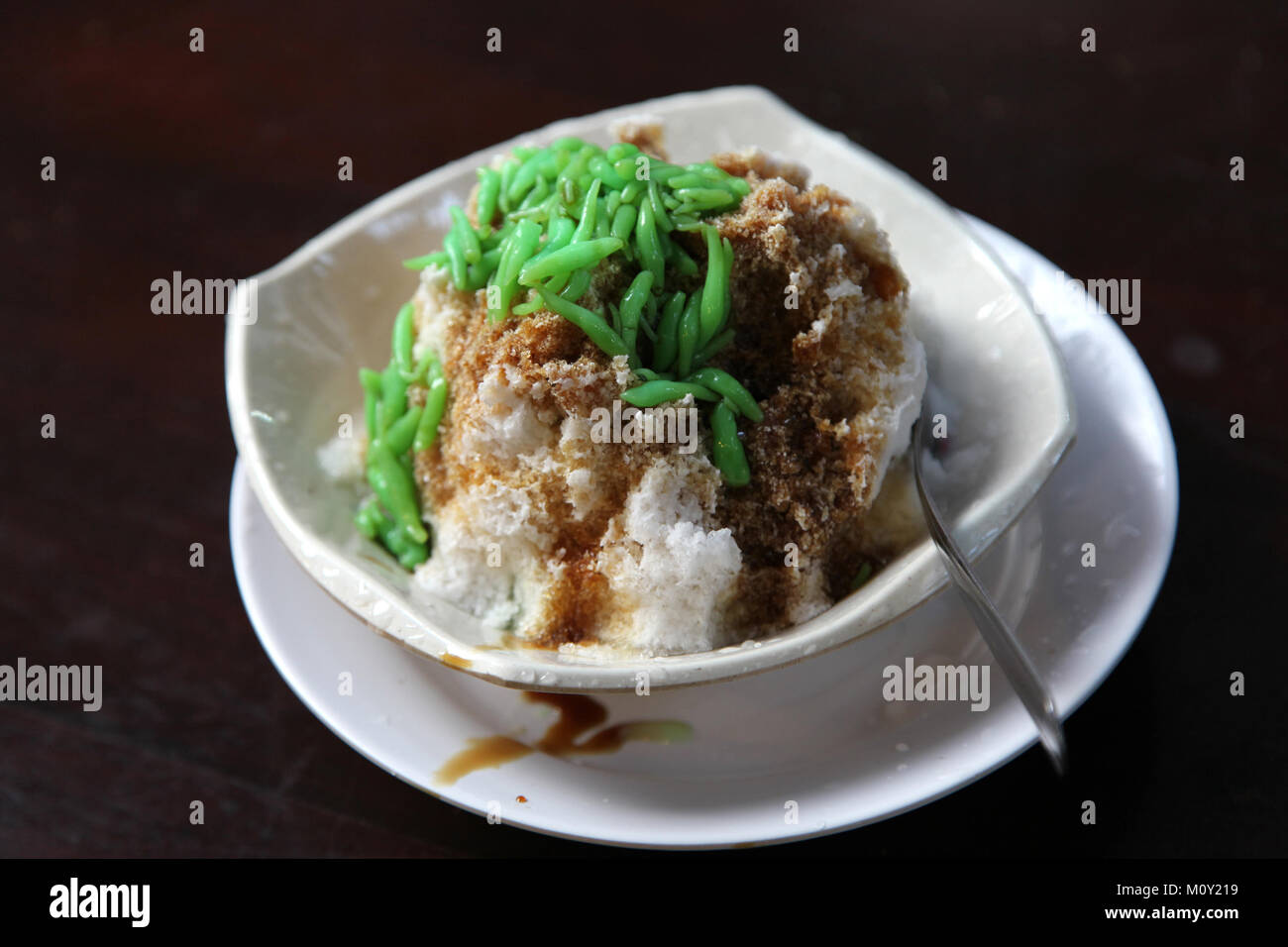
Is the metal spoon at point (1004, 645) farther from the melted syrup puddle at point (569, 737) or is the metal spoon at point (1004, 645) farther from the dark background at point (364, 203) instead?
the melted syrup puddle at point (569, 737)

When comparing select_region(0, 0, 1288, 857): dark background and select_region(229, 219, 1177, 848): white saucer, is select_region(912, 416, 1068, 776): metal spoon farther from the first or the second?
select_region(0, 0, 1288, 857): dark background

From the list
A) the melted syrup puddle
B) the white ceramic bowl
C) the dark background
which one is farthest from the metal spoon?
the melted syrup puddle

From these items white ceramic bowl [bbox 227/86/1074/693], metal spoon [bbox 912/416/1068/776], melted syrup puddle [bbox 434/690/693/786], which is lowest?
melted syrup puddle [bbox 434/690/693/786]

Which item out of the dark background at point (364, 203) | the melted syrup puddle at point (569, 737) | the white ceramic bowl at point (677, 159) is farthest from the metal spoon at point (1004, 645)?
the melted syrup puddle at point (569, 737)

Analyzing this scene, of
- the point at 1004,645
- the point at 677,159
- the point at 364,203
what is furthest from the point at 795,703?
the point at 364,203

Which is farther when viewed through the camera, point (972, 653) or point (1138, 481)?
point (1138, 481)

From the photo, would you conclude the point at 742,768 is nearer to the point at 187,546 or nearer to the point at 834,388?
the point at 834,388

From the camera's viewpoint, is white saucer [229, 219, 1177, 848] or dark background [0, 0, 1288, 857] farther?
dark background [0, 0, 1288, 857]

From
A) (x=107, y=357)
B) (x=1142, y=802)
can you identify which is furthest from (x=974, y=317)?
(x=107, y=357)
